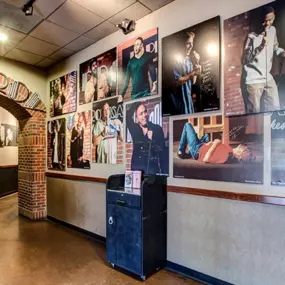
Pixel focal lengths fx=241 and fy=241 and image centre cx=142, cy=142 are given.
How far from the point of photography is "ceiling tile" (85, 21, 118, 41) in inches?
135

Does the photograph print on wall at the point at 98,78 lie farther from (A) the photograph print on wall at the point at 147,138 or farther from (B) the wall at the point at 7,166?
(B) the wall at the point at 7,166

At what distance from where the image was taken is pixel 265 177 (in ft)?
7.18

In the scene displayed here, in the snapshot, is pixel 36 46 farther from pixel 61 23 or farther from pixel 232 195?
pixel 232 195

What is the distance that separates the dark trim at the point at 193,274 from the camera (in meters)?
2.51

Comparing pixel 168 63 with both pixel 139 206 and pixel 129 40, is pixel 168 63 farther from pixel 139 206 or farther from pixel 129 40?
pixel 139 206

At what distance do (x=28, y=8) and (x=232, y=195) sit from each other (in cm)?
314

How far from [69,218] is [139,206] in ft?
7.90

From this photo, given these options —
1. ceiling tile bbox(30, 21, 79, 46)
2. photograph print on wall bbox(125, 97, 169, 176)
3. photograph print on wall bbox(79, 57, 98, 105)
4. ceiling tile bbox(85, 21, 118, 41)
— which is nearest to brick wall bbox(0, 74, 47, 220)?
photograph print on wall bbox(79, 57, 98, 105)

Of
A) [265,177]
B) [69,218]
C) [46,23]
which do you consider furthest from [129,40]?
[69,218]

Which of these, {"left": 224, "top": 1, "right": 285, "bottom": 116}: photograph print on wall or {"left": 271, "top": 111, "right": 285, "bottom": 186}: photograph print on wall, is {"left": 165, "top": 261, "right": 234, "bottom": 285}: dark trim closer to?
{"left": 271, "top": 111, "right": 285, "bottom": 186}: photograph print on wall

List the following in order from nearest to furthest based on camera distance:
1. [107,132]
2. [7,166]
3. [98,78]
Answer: [107,132] < [98,78] < [7,166]

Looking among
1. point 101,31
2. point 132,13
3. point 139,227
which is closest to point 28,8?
point 101,31

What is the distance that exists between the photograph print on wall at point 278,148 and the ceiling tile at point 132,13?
204 cm

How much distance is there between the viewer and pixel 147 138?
3.14 m
